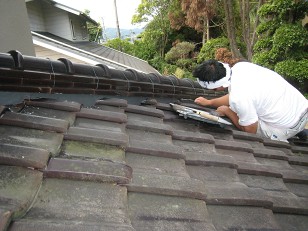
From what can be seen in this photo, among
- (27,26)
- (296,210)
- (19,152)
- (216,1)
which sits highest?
(216,1)

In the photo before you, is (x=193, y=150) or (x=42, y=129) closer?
(x=42, y=129)

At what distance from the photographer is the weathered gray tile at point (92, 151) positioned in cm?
137

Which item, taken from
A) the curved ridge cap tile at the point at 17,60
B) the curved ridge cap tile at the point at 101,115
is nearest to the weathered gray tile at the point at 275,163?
the curved ridge cap tile at the point at 101,115

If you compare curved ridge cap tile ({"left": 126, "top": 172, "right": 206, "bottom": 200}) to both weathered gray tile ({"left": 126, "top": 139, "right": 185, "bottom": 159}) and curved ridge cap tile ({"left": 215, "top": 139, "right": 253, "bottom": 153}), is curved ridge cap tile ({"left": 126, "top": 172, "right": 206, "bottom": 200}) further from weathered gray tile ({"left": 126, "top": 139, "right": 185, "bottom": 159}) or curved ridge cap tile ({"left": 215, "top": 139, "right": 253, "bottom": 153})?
curved ridge cap tile ({"left": 215, "top": 139, "right": 253, "bottom": 153})

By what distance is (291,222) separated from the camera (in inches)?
60.9

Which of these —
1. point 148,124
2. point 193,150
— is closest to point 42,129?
point 148,124

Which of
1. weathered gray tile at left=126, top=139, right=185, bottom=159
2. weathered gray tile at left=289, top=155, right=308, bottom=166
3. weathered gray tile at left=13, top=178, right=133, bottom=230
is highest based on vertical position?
weathered gray tile at left=13, top=178, right=133, bottom=230

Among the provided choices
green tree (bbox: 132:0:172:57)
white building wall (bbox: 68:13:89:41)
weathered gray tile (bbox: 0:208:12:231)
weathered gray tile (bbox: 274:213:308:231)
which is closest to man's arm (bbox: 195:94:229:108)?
weathered gray tile (bbox: 274:213:308:231)

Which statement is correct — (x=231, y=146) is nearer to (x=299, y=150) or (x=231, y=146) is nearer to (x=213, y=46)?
(x=299, y=150)

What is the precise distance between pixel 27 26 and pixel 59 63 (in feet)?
11.8

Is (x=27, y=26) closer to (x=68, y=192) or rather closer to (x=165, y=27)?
(x=68, y=192)

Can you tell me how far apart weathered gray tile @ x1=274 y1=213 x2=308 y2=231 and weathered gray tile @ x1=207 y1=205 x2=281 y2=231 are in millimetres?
96

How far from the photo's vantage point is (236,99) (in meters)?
2.77

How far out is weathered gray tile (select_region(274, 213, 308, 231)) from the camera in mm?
1493
